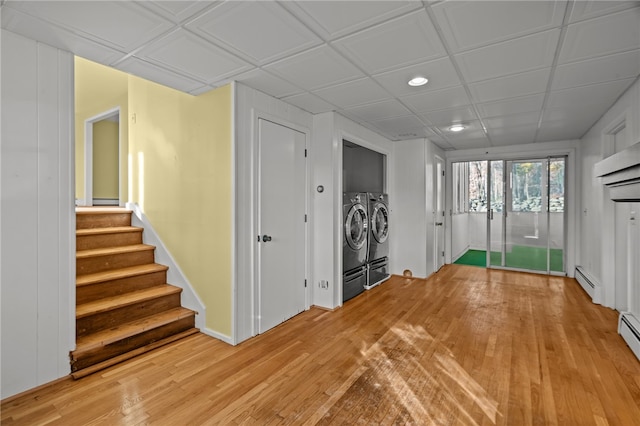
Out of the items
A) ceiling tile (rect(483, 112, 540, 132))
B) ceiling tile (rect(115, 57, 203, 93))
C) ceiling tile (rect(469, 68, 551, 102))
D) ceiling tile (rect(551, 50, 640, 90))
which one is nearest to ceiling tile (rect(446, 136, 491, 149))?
ceiling tile (rect(483, 112, 540, 132))

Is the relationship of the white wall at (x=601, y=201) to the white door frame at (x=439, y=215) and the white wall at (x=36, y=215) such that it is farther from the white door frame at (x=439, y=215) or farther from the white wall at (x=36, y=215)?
the white wall at (x=36, y=215)

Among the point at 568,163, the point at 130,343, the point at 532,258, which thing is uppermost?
the point at 568,163

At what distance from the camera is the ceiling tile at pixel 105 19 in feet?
5.51

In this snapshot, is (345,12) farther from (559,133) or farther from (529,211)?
(529,211)

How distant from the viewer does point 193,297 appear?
3.14m

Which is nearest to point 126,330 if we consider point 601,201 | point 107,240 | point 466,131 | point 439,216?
point 107,240

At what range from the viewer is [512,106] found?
340 centimetres

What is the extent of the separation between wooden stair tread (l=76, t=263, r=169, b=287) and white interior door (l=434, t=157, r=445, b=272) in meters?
4.59

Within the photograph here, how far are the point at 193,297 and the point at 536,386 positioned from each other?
3029 millimetres

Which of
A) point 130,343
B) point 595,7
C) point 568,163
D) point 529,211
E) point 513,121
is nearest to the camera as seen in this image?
point 595,7

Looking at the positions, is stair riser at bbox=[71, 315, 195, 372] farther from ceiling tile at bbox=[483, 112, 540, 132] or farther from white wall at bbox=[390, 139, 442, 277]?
ceiling tile at bbox=[483, 112, 540, 132]

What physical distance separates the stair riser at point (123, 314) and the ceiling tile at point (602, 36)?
3.96 metres

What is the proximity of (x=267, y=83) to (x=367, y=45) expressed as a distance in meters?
1.06

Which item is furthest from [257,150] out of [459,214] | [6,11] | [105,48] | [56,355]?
[459,214]
